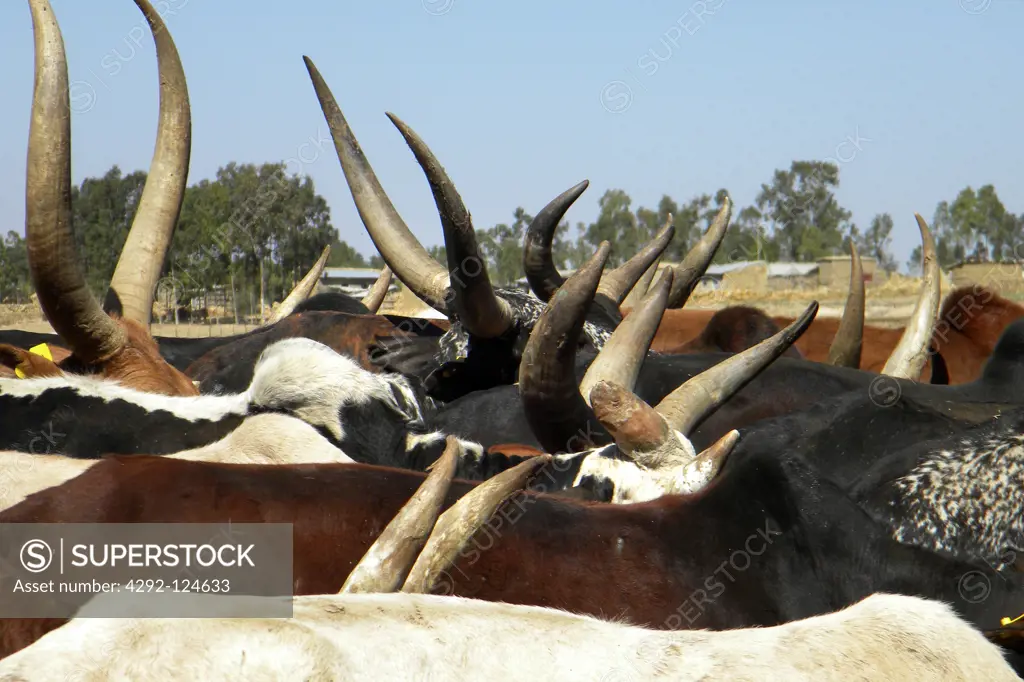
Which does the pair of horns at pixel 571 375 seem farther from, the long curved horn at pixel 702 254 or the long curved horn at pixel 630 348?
the long curved horn at pixel 702 254

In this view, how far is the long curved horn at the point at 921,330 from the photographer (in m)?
6.07

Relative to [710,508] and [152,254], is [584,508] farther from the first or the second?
[152,254]

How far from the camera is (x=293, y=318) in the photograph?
5.86m

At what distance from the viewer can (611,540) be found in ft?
7.94

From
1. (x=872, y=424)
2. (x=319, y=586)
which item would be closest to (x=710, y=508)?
(x=319, y=586)

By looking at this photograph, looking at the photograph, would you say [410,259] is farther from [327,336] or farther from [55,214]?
[55,214]

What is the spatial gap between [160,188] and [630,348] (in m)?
2.04

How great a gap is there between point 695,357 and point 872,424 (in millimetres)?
1896

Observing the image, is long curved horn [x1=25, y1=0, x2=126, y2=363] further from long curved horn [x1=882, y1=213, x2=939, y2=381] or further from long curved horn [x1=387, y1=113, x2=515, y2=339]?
long curved horn [x1=882, y1=213, x2=939, y2=381]

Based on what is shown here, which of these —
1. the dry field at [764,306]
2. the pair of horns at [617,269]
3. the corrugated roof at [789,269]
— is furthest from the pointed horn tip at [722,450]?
the corrugated roof at [789,269]

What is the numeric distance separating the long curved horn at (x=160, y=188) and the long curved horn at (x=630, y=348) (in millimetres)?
1832

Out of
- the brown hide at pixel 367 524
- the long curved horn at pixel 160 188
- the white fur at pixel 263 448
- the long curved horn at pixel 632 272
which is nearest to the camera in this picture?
the brown hide at pixel 367 524

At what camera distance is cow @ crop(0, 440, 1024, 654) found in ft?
7.54

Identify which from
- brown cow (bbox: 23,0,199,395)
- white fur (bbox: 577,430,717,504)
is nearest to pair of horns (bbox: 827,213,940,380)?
white fur (bbox: 577,430,717,504)
